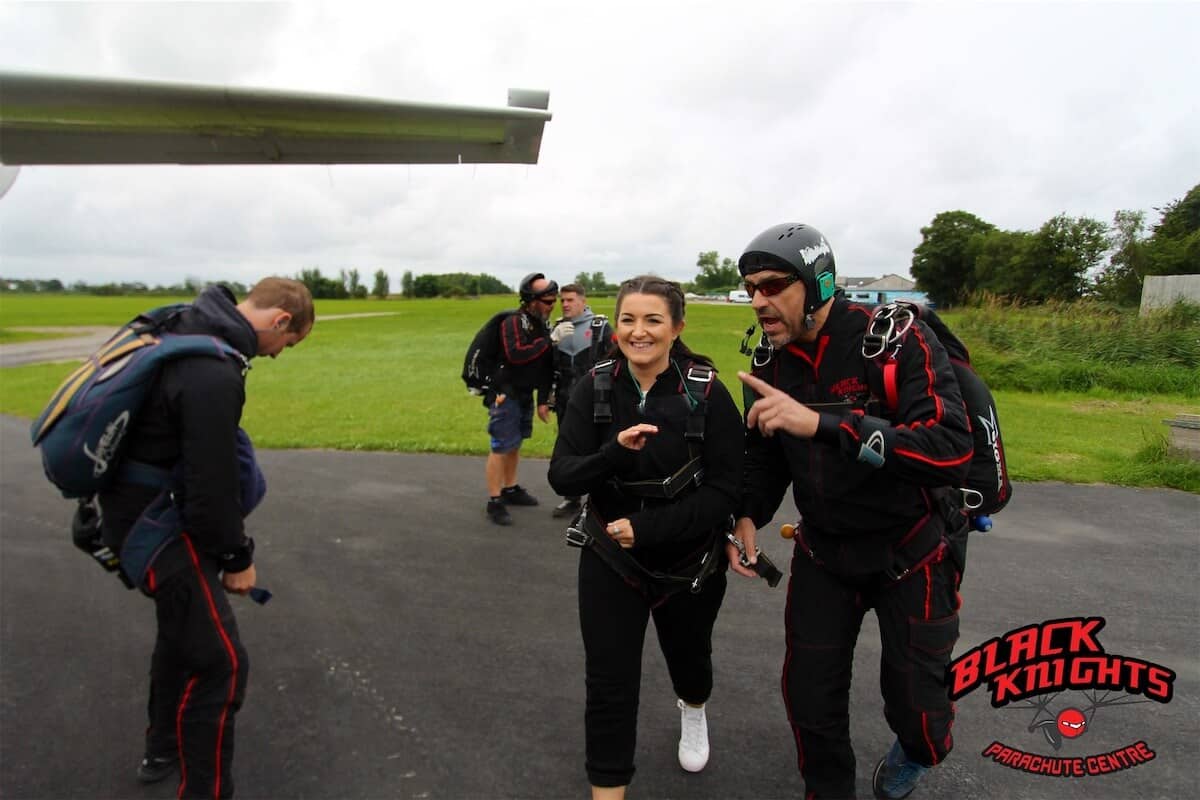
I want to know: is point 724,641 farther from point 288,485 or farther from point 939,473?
point 288,485

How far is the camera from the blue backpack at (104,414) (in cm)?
213

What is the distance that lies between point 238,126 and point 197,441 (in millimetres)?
3036

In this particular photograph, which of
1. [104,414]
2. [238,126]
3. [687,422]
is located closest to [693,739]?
[687,422]

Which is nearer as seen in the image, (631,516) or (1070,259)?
(631,516)

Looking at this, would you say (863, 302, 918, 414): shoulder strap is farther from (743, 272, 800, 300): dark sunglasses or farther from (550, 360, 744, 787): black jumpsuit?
(550, 360, 744, 787): black jumpsuit

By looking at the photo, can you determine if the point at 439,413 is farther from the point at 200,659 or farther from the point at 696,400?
the point at 696,400

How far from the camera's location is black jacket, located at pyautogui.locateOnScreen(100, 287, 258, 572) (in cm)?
220

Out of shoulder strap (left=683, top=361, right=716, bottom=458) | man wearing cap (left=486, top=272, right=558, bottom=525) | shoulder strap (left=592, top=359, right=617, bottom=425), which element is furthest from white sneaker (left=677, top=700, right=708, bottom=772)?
man wearing cap (left=486, top=272, right=558, bottom=525)

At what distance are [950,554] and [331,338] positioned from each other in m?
33.7

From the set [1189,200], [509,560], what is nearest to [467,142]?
[509,560]

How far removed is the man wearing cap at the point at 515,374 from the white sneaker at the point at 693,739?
3.08 m

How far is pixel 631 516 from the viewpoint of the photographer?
7.57 ft

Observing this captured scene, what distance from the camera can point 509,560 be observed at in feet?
15.5

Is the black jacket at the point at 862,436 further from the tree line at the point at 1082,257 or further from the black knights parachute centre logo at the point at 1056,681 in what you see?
the tree line at the point at 1082,257
